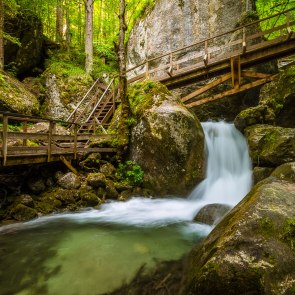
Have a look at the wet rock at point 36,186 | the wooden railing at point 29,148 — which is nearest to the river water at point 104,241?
the wet rock at point 36,186

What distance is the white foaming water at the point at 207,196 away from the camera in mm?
7184

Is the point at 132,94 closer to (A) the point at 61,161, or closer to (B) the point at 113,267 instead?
(A) the point at 61,161

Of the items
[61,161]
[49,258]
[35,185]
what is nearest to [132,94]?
[61,161]

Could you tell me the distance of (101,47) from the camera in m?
22.3

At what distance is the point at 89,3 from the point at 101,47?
592 cm

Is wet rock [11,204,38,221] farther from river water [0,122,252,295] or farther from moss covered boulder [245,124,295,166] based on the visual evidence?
moss covered boulder [245,124,295,166]

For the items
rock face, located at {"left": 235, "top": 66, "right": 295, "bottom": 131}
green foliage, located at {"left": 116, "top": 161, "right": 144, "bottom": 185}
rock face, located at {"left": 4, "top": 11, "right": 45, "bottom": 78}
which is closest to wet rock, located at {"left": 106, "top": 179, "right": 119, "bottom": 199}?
green foliage, located at {"left": 116, "top": 161, "right": 144, "bottom": 185}

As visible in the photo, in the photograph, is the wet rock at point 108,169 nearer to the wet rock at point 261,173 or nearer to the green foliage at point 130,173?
the green foliage at point 130,173

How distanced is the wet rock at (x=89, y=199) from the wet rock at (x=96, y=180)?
0.40m

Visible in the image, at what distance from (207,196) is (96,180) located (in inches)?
156

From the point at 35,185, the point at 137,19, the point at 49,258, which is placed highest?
the point at 137,19

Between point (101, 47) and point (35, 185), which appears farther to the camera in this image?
point (101, 47)

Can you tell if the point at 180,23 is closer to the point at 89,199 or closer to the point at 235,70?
the point at 235,70

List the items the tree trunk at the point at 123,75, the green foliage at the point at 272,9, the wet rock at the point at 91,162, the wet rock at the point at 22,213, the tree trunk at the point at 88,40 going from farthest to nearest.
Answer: the tree trunk at the point at 88,40
the green foliage at the point at 272,9
the tree trunk at the point at 123,75
the wet rock at the point at 91,162
the wet rock at the point at 22,213
